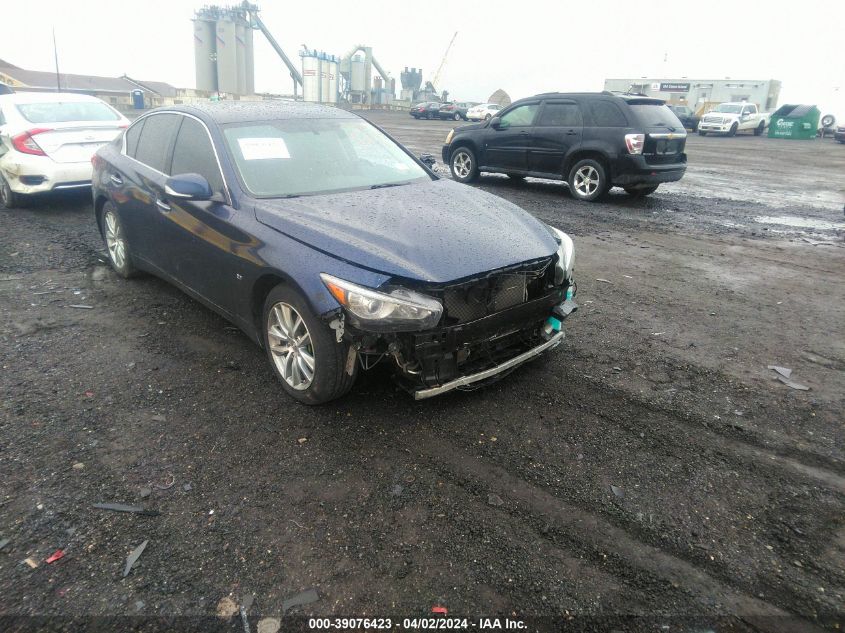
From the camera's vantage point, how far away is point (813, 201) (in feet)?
38.8

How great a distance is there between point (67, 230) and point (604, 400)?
24.1ft

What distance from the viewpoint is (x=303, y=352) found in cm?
341

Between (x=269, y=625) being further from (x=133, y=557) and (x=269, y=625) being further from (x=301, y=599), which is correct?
(x=133, y=557)

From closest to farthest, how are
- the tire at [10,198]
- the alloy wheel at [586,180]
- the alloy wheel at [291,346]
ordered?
the alloy wheel at [291,346] < the tire at [10,198] < the alloy wheel at [586,180]

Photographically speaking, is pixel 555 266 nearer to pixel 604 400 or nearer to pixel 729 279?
pixel 604 400

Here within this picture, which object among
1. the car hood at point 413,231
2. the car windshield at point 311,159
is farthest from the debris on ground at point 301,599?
the car windshield at point 311,159

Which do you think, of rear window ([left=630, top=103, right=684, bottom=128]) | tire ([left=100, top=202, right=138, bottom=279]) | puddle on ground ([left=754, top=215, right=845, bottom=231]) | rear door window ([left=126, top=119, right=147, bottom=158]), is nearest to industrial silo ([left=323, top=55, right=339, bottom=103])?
rear window ([left=630, top=103, right=684, bottom=128])

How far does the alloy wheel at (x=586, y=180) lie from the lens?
1047 centimetres

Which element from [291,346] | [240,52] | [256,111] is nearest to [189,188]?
[256,111]

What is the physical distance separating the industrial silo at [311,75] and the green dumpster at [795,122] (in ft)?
187

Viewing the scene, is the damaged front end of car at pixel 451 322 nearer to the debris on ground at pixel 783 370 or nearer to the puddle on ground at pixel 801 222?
the debris on ground at pixel 783 370

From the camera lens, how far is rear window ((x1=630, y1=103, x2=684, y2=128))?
9875 millimetres

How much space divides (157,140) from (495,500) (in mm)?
4153

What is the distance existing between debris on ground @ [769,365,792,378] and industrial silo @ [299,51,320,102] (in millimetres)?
79318
